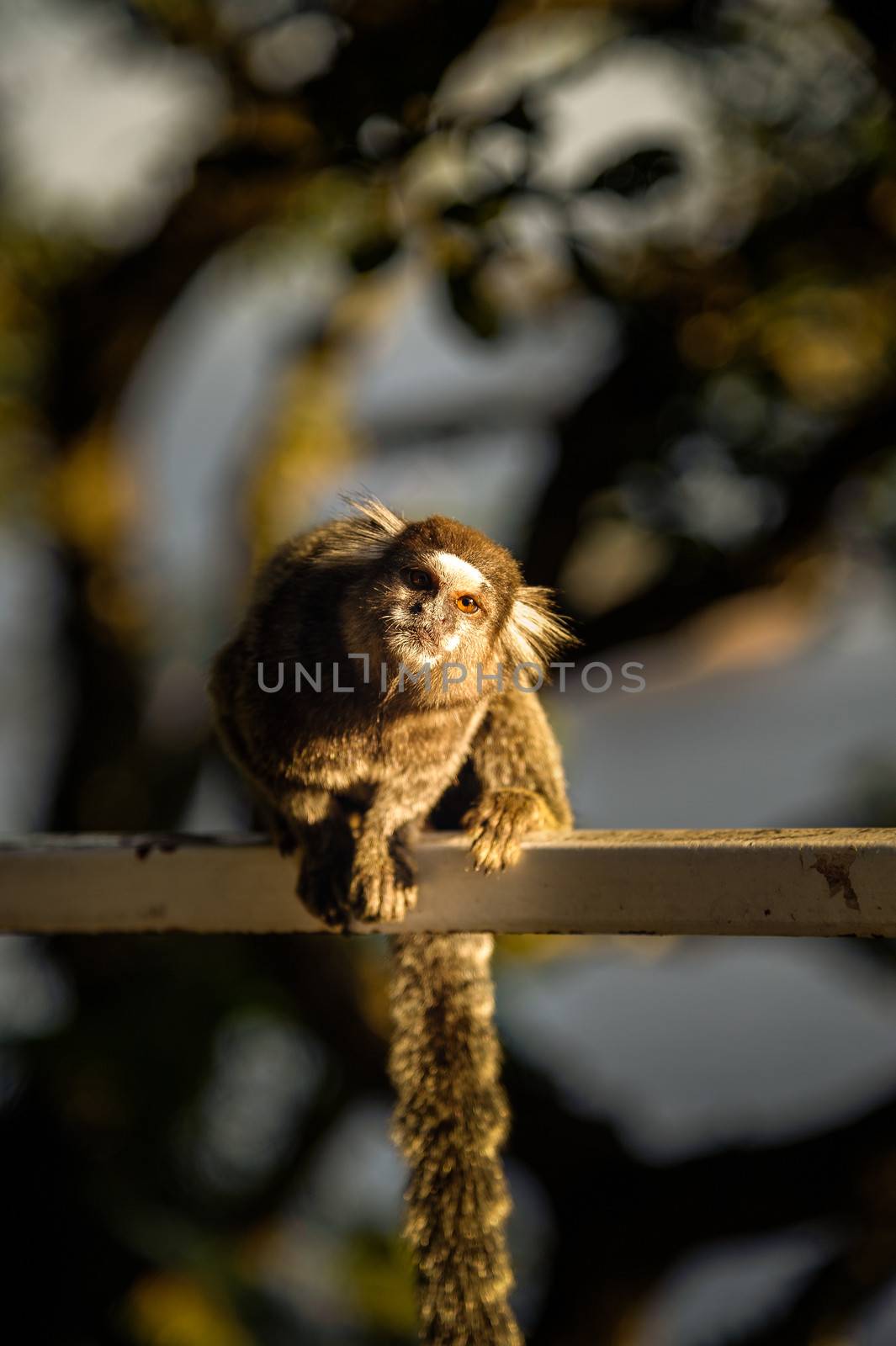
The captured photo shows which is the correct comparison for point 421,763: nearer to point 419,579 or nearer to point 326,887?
point 326,887

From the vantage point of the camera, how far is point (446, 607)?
1.27 meters

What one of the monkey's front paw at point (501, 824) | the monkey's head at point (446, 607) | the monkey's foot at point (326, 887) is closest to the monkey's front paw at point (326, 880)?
the monkey's foot at point (326, 887)

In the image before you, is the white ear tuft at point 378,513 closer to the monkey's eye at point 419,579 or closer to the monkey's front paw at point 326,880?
the monkey's eye at point 419,579

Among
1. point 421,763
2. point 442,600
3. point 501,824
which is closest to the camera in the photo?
point 442,600

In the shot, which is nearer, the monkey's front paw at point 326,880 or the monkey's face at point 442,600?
the monkey's face at point 442,600

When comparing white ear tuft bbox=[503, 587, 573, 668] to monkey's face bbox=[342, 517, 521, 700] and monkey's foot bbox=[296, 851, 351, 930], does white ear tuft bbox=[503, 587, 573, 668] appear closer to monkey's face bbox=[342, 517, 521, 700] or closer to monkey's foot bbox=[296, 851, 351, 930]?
monkey's face bbox=[342, 517, 521, 700]

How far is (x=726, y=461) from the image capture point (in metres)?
2.43

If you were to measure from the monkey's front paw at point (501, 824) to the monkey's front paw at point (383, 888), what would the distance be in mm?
93

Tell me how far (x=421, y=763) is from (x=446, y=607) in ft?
1.01

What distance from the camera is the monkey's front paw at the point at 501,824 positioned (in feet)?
4.09

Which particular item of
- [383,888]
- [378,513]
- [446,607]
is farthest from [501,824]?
[378,513]

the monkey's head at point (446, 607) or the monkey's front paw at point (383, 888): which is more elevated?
the monkey's head at point (446, 607)

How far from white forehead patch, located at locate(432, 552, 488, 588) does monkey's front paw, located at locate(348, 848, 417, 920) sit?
0.35 m

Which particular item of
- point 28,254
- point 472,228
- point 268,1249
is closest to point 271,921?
point 472,228
